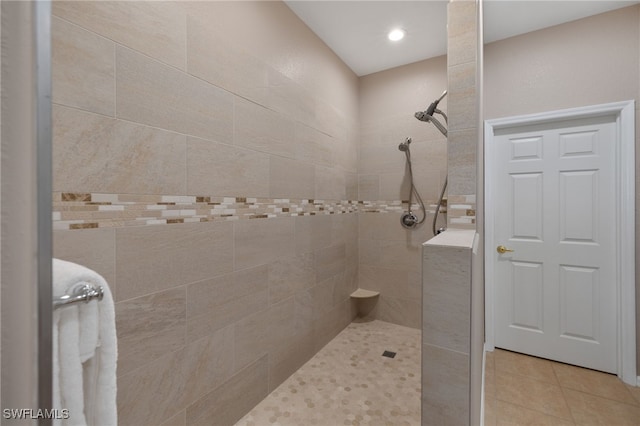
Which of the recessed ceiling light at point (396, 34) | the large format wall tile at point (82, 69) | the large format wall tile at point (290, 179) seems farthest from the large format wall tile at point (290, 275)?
the recessed ceiling light at point (396, 34)

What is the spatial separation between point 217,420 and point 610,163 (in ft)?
9.57

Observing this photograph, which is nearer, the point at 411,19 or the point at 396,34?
the point at 411,19

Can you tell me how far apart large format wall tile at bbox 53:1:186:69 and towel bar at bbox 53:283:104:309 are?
0.95 meters

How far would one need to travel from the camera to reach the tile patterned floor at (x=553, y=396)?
162cm

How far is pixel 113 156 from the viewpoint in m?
1.02

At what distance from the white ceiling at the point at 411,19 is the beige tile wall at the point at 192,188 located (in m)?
0.18

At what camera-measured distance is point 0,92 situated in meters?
0.25

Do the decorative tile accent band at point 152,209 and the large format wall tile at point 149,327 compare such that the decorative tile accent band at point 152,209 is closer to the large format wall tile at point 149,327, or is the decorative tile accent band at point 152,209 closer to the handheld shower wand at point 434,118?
the large format wall tile at point 149,327

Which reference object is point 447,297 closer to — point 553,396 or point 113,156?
point 113,156

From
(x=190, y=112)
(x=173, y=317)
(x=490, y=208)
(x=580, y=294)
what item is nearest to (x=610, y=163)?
(x=490, y=208)

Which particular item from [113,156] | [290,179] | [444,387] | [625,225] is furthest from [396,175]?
[113,156]

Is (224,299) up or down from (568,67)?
down

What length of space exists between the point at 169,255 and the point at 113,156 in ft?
1.40

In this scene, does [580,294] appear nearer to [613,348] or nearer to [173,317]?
[613,348]
